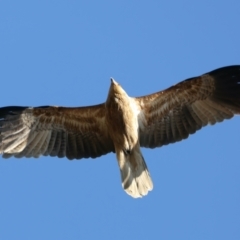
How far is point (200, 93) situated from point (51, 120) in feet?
8.37

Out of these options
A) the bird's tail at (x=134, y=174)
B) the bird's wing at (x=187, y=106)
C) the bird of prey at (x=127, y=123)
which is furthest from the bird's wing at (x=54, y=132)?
the bird's wing at (x=187, y=106)

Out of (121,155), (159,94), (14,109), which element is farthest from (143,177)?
(14,109)

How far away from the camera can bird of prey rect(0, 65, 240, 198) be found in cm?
1268

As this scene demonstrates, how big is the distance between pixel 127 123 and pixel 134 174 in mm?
824

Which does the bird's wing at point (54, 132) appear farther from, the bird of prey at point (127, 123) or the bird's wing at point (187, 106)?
the bird's wing at point (187, 106)

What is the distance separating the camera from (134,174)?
41.5 ft

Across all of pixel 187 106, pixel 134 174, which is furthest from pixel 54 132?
pixel 187 106

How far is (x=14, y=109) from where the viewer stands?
43.8 feet

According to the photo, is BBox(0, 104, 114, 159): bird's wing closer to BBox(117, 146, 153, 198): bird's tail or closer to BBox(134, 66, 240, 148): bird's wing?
BBox(117, 146, 153, 198): bird's tail

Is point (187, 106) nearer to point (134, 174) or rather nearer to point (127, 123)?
point (127, 123)

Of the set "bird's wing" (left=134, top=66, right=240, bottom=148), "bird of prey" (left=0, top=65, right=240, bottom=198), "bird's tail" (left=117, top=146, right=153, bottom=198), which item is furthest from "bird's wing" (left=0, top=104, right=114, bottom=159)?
"bird's wing" (left=134, top=66, right=240, bottom=148)

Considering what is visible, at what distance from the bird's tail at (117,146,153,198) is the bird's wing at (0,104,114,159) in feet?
1.98

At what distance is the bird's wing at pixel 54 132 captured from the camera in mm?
13266

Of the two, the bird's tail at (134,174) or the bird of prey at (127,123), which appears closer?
the bird's tail at (134,174)
